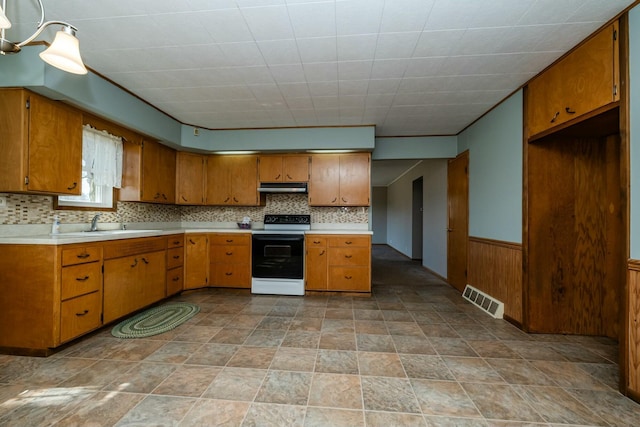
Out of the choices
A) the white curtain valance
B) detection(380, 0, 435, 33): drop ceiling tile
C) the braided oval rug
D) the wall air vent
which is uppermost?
detection(380, 0, 435, 33): drop ceiling tile

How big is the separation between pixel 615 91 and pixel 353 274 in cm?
308

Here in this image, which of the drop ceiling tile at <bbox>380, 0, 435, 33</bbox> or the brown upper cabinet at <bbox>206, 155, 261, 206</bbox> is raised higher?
the drop ceiling tile at <bbox>380, 0, 435, 33</bbox>

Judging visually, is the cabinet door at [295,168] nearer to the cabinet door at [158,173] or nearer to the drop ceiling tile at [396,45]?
the cabinet door at [158,173]

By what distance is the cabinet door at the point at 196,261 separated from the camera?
3.91 meters

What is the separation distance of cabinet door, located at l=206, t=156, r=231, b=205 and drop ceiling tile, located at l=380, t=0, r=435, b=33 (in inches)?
122

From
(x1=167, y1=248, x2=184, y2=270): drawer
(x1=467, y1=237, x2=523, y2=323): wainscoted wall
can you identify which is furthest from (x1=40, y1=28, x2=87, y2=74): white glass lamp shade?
(x1=467, y1=237, x2=523, y2=323): wainscoted wall

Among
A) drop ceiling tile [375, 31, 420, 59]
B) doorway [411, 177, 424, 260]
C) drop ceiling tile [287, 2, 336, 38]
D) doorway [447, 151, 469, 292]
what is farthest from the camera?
doorway [411, 177, 424, 260]

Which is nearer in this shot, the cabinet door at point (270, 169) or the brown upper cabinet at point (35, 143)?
the brown upper cabinet at point (35, 143)

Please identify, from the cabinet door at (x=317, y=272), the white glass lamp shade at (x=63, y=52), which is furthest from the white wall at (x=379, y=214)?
the white glass lamp shade at (x=63, y=52)

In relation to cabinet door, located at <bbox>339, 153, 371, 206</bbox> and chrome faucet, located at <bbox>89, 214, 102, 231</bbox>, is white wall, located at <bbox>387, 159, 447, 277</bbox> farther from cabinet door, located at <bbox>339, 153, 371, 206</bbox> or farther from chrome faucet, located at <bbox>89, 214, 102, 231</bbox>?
chrome faucet, located at <bbox>89, 214, 102, 231</bbox>

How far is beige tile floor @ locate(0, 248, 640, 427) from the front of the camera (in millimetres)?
1505

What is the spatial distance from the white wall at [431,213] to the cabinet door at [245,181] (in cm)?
324

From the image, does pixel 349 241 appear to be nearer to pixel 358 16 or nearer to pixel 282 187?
pixel 282 187

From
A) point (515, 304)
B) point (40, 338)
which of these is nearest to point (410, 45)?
point (515, 304)
